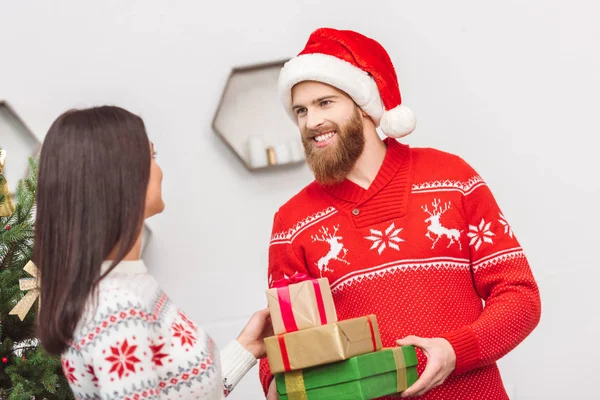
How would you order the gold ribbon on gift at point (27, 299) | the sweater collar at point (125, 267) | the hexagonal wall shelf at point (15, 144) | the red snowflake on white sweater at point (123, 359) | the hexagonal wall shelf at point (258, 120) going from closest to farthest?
1. the red snowflake on white sweater at point (123, 359)
2. the sweater collar at point (125, 267)
3. the gold ribbon on gift at point (27, 299)
4. the hexagonal wall shelf at point (15, 144)
5. the hexagonal wall shelf at point (258, 120)

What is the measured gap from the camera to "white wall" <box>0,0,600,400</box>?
346 cm

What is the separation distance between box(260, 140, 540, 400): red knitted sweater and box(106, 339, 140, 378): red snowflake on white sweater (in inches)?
32.5

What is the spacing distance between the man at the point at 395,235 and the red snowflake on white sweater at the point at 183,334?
60cm

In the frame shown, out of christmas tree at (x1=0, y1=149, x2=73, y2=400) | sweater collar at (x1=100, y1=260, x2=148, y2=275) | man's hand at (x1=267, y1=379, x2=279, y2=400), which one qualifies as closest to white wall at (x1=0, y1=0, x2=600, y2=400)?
christmas tree at (x1=0, y1=149, x2=73, y2=400)

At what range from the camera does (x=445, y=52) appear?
3660mm

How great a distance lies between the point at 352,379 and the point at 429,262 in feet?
1.58

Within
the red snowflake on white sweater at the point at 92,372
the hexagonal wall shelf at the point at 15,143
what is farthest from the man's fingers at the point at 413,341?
the hexagonal wall shelf at the point at 15,143

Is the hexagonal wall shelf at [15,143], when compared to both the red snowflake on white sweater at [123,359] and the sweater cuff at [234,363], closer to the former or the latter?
the sweater cuff at [234,363]

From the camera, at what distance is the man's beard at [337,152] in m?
2.25

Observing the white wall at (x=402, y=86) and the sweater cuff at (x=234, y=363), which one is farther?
the white wall at (x=402, y=86)

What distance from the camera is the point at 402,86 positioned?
3656 mm

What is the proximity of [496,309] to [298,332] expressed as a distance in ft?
1.96

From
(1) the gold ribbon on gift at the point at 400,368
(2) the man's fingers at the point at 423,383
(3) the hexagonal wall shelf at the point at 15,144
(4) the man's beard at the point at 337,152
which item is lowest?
(2) the man's fingers at the point at 423,383

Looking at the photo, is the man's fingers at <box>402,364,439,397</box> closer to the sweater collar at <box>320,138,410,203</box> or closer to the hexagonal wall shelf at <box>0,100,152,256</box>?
the sweater collar at <box>320,138,410,203</box>
